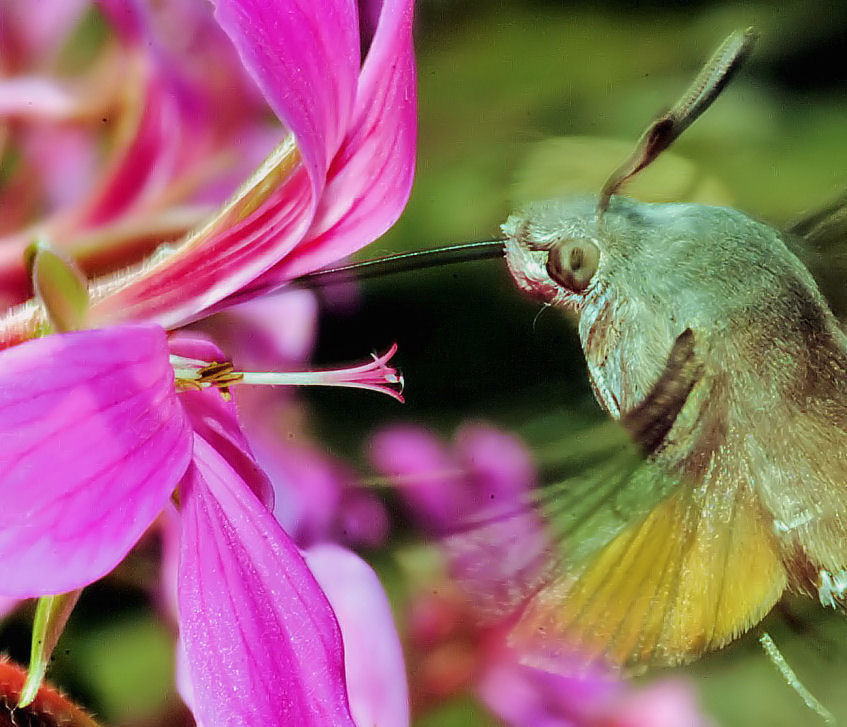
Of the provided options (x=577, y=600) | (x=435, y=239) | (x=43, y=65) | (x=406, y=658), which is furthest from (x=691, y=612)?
(x=43, y=65)

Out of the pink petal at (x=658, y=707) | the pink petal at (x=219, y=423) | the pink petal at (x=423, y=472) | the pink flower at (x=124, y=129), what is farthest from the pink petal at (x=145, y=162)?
the pink petal at (x=658, y=707)

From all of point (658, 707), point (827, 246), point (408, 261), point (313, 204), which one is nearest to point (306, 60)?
point (313, 204)

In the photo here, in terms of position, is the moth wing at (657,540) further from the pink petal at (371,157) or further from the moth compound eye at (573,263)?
the pink petal at (371,157)

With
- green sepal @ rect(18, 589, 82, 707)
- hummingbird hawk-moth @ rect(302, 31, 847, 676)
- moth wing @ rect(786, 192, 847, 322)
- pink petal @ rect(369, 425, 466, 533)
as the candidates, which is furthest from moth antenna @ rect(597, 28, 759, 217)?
green sepal @ rect(18, 589, 82, 707)

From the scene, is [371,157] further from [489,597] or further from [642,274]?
[489,597]

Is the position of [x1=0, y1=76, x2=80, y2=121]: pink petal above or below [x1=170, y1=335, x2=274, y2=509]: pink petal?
above

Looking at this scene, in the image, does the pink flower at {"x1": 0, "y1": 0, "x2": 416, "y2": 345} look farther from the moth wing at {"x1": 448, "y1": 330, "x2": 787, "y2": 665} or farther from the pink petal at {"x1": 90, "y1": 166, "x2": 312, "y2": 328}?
the moth wing at {"x1": 448, "y1": 330, "x2": 787, "y2": 665}

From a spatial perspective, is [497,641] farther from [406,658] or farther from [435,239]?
[435,239]
